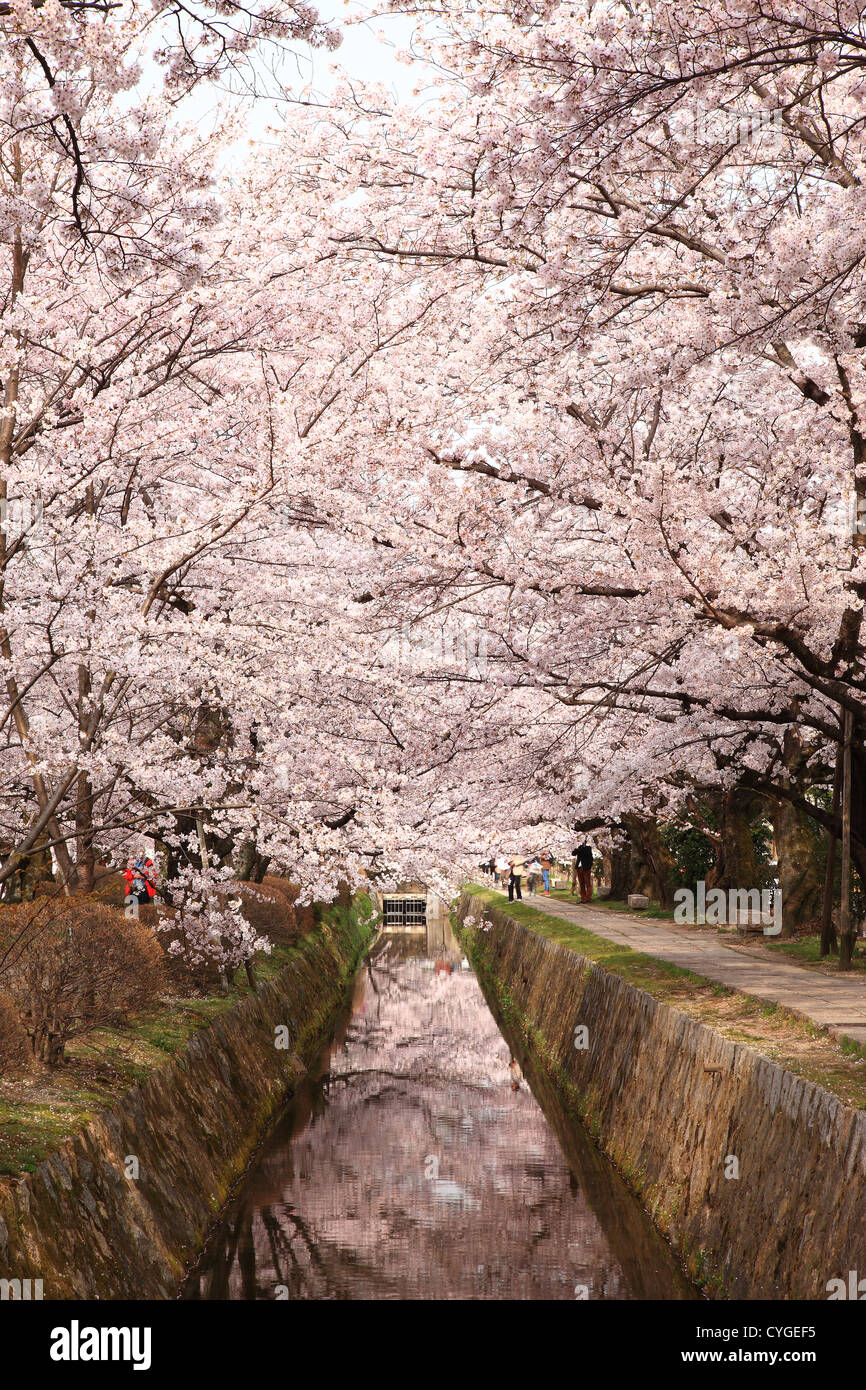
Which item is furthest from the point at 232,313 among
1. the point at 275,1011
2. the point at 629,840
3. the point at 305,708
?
the point at 629,840

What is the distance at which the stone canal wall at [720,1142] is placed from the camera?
7.34 metres

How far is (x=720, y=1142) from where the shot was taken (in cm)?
988

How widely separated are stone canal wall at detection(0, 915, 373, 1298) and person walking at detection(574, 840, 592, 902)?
15.9m

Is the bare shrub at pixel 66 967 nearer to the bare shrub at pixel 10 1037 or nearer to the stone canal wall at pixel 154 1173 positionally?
the bare shrub at pixel 10 1037

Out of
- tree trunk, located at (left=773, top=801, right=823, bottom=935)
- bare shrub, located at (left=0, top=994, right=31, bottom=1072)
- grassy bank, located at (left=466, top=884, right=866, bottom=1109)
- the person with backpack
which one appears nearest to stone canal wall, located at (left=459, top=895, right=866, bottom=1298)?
grassy bank, located at (left=466, top=884, right=866, bottom=1109)

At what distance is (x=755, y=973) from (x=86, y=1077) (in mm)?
8509

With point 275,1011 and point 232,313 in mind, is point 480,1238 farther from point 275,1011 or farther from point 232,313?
point 232,313

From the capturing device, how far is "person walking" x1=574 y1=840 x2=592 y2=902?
32.8 metres

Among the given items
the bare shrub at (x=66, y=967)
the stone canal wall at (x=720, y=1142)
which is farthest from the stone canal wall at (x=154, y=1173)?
the stone canal wall at (x=720, y=1142)

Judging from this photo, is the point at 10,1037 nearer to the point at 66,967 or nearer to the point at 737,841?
the point at 66,967

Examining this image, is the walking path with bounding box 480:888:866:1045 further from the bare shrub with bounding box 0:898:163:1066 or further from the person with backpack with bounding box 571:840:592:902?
the bare shrub with bounding box 0:898:163:1066

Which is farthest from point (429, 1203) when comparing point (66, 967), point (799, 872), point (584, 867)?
point (584, 867)
